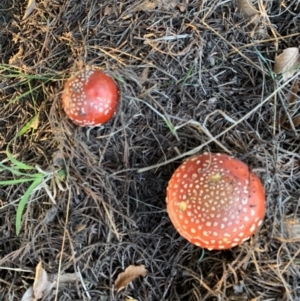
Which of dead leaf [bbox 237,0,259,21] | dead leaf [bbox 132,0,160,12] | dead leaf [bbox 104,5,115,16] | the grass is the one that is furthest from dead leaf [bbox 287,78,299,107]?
the grass

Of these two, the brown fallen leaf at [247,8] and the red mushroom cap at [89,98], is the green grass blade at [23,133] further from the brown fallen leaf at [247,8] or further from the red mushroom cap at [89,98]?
the brown fallen leaf at [247,8]

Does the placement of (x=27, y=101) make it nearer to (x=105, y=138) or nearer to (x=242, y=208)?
(x=105, y=138)

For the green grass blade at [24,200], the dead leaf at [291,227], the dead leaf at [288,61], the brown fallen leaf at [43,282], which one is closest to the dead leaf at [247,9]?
the dead leaf at [288,61]

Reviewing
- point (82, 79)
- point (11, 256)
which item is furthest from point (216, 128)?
point (11, 256)

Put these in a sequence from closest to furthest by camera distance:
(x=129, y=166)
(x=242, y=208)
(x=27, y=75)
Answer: (x=242, y=208) → (x=129, y=166) → (x=27, y=75)

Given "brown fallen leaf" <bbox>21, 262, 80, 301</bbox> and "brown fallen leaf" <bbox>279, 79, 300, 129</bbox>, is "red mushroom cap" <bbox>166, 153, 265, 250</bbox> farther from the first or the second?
"brown fallen leaf" <bbox>21, 262, 80, 301</bbox>
